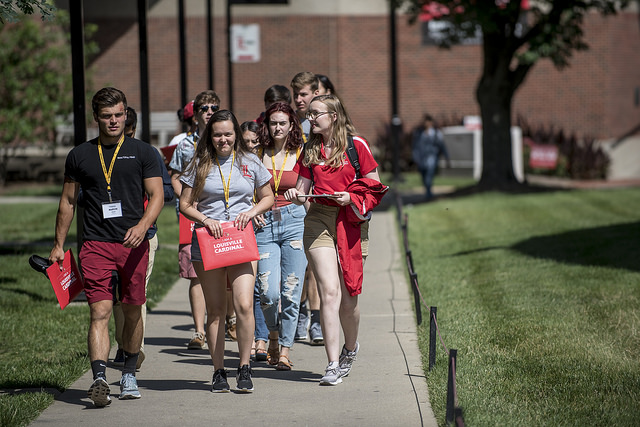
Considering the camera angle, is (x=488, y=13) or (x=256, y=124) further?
(x=488, y=13)

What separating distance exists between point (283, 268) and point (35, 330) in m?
2.84

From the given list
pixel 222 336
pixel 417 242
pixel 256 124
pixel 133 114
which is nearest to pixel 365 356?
pixel 222 336

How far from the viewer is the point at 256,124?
779cm

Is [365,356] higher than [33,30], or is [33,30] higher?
[33,30]

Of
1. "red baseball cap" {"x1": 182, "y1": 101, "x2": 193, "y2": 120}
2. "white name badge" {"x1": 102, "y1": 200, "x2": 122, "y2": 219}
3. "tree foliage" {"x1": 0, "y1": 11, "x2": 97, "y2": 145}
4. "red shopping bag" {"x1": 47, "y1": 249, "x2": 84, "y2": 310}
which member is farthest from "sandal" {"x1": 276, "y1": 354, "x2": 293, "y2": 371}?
"tree foliage" {"x1": 0, "y1": 11, "x2": 97, "y2": 145}

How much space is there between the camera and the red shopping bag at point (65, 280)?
650cm

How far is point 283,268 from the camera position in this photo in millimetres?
7688

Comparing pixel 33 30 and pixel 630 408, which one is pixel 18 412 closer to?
pixel 630 408

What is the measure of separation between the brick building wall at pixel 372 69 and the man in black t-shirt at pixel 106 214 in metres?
26.4

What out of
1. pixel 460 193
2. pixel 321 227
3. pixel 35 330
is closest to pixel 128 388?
pixel 321 227

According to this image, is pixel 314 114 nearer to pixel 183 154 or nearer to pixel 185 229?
pixel 183 154

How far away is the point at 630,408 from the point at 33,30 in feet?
75.0

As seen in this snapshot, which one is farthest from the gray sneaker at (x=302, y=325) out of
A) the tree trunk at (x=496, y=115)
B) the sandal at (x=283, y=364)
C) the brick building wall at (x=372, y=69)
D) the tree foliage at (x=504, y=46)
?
the brick building wall at (x=372, y=69)

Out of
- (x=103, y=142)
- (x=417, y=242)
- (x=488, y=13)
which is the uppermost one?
(x=488, y=13)
